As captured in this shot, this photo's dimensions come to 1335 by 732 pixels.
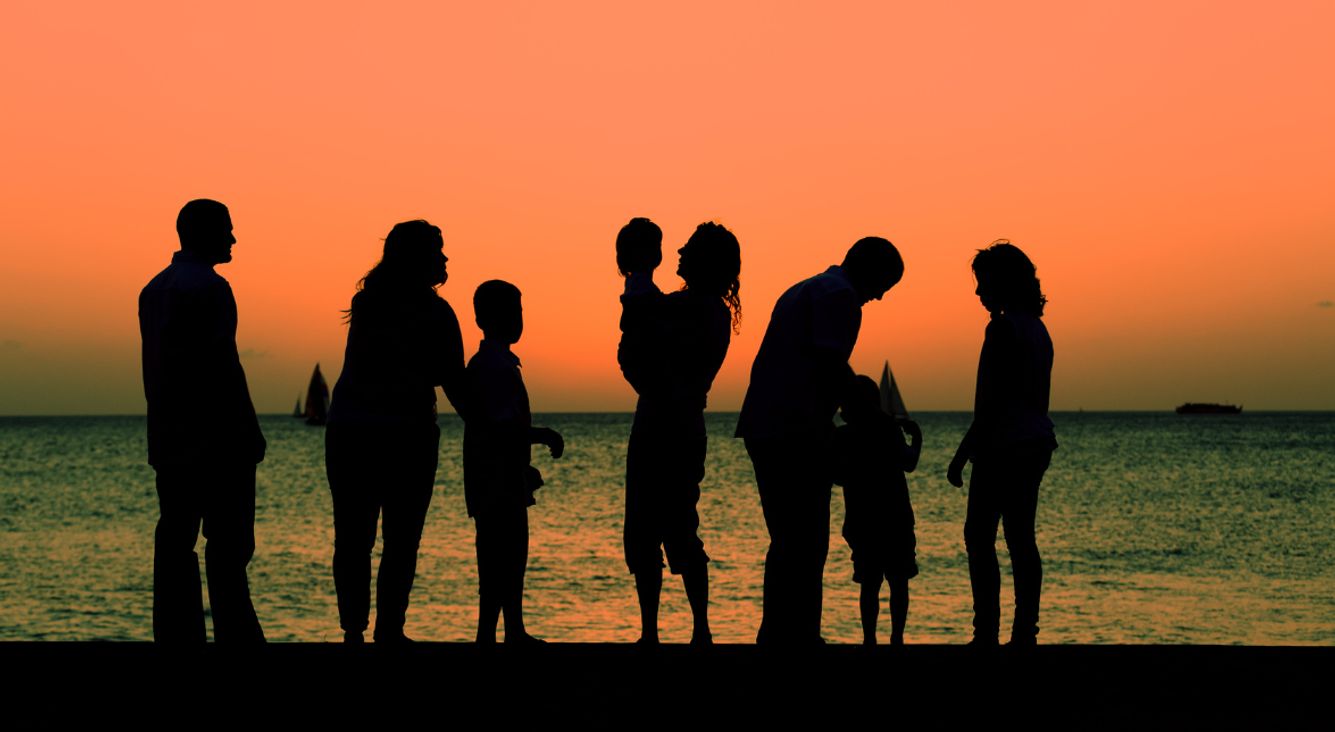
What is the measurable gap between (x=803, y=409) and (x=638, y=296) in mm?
1022

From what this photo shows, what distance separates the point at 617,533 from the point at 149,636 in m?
14.3

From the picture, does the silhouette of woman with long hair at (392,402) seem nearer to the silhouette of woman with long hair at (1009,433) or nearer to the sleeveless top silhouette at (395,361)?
the sleeveless top silhouette at (395,361)

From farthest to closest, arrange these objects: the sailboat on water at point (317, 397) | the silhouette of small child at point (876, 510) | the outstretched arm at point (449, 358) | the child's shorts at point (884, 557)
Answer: the sailboat on water at point (317, 397) < the child's shorts at point (884, 557) < the silhouette of small child at point (876, 510) < the outstretched arm at point (449, 358)

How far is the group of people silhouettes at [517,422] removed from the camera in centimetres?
488

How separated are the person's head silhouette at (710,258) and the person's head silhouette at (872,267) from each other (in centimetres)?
63

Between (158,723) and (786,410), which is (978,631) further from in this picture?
(158,723)

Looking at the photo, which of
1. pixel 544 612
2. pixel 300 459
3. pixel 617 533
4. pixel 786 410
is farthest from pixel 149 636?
pixel 300 459

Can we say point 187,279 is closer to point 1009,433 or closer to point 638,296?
point 638,296

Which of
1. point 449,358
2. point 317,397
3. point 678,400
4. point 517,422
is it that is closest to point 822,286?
point 678,400

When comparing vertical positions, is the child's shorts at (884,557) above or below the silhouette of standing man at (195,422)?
below

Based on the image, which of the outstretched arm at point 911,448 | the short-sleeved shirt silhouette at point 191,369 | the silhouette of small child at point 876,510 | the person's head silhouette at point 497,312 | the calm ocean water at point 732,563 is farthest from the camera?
the calm ocean water at point 732,563

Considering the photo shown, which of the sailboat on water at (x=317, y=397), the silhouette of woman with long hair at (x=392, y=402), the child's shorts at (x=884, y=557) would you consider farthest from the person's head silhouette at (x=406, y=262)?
the sailboat on water at (x=317, y=397)

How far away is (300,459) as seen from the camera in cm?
8488

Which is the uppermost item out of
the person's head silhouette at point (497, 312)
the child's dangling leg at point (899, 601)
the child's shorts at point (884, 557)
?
the person's head silhouette at point (497, 312)
